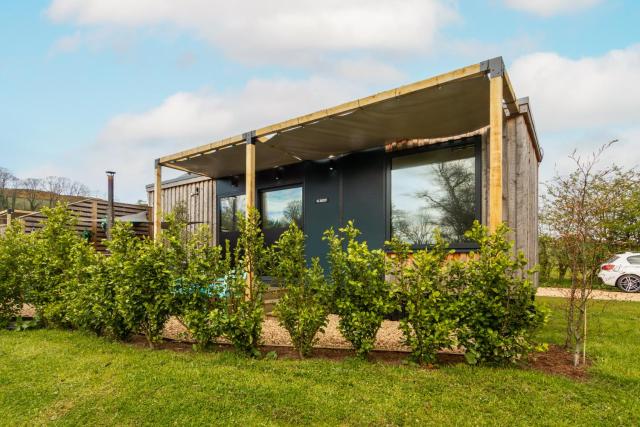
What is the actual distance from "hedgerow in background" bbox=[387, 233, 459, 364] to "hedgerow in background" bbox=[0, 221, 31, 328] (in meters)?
4.81

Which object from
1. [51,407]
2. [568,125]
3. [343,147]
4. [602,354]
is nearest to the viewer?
[51,407]

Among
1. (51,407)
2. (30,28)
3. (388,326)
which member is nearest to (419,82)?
(388,326)

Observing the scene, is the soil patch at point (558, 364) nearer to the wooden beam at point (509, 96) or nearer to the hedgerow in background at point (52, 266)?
the wooden beam at point (509, 96)

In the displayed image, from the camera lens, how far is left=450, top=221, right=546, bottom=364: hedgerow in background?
9.03 feet

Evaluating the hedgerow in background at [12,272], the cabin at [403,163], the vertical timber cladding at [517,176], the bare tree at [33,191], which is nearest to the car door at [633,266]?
the cabin at [403,163]

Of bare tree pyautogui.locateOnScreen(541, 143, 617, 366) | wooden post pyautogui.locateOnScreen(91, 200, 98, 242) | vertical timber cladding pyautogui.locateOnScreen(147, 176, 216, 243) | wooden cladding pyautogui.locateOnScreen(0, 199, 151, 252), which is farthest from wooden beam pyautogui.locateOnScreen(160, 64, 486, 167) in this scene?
wooden post pyautogui.locateOnScreen(91, 200, 98, 242)

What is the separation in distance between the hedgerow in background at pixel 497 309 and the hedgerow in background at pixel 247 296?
1789 millimetres

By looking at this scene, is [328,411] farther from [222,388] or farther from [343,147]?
[343,147]

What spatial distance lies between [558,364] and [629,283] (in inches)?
330

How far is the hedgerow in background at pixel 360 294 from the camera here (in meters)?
3.07

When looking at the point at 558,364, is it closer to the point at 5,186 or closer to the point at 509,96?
the point at 509,96

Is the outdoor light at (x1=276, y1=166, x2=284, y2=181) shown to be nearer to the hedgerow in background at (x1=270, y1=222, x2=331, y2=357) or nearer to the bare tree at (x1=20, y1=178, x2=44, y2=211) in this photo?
the hedgerow in background at (x1=270, y1=222, x2=331, y2=357)

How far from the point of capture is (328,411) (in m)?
2.22

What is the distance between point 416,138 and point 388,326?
283cm
